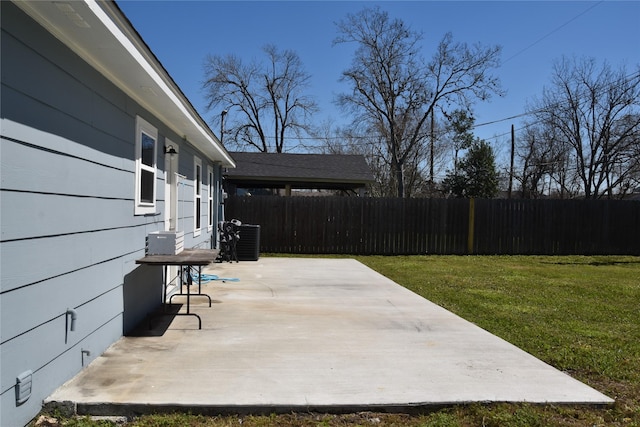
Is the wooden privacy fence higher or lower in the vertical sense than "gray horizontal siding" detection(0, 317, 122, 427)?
higher

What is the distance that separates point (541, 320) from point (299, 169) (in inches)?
539

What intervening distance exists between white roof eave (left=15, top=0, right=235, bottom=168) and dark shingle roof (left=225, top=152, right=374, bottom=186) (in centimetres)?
1225

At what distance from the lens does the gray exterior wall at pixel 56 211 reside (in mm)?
2430

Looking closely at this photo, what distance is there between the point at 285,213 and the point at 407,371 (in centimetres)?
990

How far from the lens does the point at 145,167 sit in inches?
197

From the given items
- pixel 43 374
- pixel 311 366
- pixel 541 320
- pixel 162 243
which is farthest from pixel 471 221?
pixel 43 374

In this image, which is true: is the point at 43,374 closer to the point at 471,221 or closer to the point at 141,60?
the point at 141,60

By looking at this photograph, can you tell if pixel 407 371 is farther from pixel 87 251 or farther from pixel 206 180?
pixel 206 180

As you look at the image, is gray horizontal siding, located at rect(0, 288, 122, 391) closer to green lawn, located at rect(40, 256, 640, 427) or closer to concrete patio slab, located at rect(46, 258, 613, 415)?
concrete patio slab, located at rect(46, 258, 613, 415)

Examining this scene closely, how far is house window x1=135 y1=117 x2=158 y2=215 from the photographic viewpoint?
4750mm

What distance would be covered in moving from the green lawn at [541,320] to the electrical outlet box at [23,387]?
304mm

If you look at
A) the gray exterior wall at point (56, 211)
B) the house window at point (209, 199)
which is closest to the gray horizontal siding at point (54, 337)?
the gray exterior wall at point (56, 211)

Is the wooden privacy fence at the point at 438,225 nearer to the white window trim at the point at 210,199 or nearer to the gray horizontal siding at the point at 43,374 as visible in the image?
the white window trim at the point at 210,199

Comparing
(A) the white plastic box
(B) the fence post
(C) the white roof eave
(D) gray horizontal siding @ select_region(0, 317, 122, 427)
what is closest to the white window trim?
(C) the white roof eave
